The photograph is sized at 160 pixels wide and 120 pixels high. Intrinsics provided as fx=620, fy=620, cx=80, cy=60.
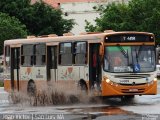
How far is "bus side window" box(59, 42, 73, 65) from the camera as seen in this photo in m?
25.2

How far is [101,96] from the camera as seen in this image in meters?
23.3

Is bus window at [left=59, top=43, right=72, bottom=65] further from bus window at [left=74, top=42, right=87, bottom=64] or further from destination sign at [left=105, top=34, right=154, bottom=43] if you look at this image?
destination sign at [left=105, top=34, right=154, bottom=43]

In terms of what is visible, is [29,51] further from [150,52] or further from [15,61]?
[150,52]

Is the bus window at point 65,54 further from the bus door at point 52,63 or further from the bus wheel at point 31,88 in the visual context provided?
the bus wheel at point 31,88

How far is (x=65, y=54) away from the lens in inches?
1004

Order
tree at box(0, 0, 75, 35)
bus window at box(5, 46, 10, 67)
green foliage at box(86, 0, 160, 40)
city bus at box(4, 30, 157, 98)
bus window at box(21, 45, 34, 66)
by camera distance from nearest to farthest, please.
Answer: city bus at box(4, 30, 157, 98)
bus window at box(21, 45, 34, 66)
bus window at box(5, 46, 10, 67)
green foliage at box(86, 0, 160, 40)
tree at box(0, 0, 75, 35)

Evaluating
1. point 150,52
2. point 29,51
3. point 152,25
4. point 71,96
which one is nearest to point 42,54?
point 29,51

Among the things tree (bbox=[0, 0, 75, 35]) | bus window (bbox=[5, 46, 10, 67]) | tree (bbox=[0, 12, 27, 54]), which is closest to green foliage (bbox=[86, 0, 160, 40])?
tree (bbox=[0, 12, 27, 54])

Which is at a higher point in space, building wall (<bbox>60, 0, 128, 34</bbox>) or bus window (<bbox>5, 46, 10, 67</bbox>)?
building wall (<bbox>60, 0, 128, 34</bbox>)

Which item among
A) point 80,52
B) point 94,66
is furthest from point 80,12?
point 94,66

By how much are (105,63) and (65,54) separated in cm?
304

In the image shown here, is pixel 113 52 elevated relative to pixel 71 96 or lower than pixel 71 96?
elevated

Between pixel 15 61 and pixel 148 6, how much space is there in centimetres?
3058

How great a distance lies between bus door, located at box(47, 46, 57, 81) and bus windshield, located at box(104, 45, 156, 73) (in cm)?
397
